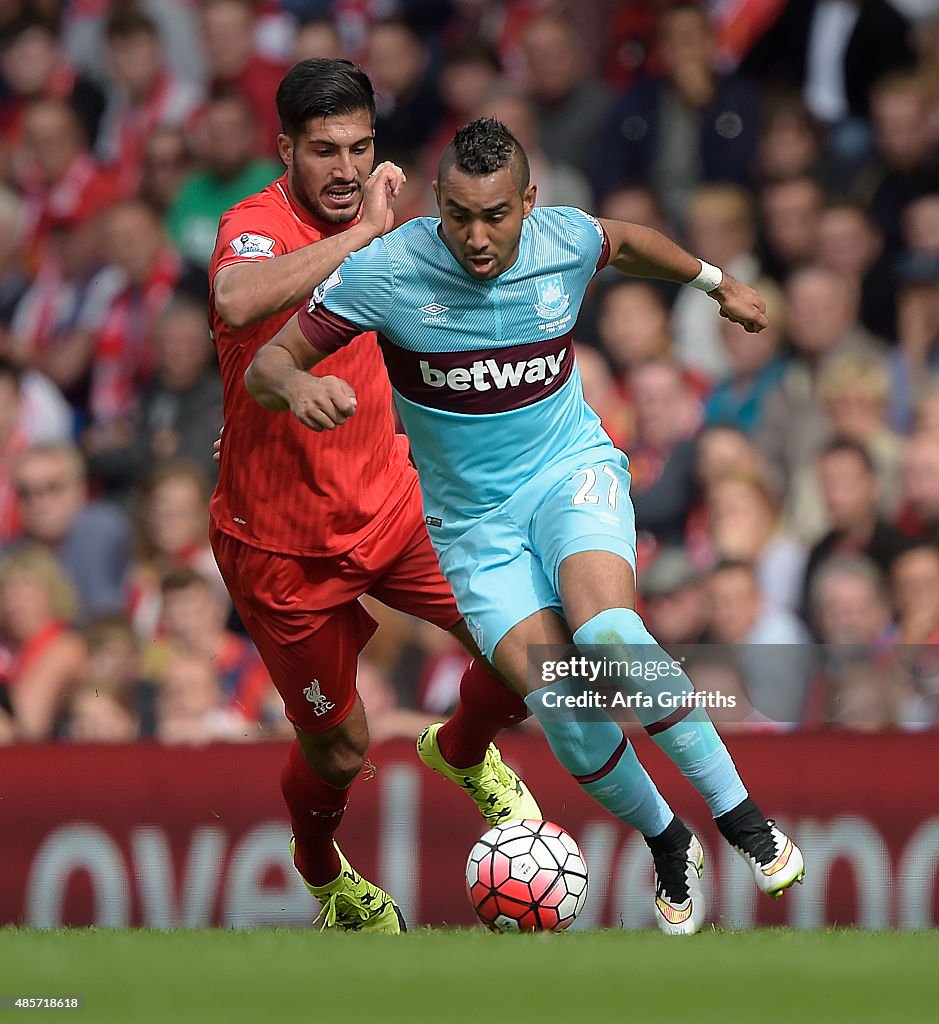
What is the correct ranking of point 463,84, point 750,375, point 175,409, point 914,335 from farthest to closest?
point 463,84, point 175,409, point 750,375, point 914,335

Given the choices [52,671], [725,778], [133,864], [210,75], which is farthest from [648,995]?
[210,75]

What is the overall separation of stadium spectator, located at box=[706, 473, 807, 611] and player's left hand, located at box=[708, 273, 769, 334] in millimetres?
2578

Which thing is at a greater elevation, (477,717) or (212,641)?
(212,641)

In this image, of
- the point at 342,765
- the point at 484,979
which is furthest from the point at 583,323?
the point at 484,979

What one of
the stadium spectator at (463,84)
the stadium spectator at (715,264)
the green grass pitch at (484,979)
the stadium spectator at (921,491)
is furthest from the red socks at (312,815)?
the stadium spectator at (463,84)

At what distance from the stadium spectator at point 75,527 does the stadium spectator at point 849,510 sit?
3586mm

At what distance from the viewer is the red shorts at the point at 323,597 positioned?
714 centimetres

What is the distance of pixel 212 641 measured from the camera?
9.55 m

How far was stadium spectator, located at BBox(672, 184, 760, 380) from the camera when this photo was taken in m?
10.3

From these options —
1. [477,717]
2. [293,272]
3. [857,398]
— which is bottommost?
[477,717]

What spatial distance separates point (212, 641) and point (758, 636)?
2612 millimetres

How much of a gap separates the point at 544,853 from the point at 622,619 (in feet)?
3.57

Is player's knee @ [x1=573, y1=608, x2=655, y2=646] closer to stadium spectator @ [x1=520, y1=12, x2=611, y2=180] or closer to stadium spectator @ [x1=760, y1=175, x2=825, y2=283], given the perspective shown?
stadium spectator @ [x1=760, y1=175, x2=825, y2=283]

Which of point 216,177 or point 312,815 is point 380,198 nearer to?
point 312,815
